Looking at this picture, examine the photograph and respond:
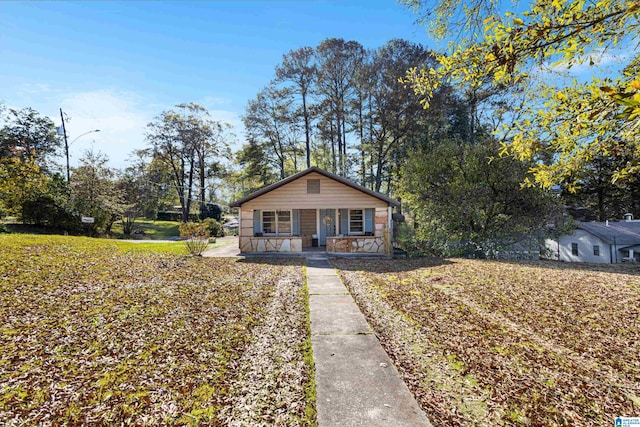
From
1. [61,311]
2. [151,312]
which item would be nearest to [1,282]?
[61,311]

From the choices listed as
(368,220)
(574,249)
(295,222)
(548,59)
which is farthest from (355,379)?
(574,249)

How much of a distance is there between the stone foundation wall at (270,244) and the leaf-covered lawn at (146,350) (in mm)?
6653

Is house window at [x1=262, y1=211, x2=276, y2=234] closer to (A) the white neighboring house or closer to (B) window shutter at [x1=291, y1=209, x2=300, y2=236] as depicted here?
(B) window shutter at [x1=291, y1=209, x2=300, y2=236]

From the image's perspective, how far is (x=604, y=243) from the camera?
777 inches

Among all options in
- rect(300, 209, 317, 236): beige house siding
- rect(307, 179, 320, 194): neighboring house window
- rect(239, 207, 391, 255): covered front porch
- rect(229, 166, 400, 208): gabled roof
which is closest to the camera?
rect(229, 166, 400, 208): gabled roof

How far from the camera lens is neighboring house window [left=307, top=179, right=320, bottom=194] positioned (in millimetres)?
14039

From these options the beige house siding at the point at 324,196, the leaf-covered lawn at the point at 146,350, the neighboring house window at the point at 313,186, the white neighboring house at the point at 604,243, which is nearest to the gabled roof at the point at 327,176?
the beige house siding at the point at 324,196

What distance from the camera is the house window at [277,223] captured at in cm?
1527

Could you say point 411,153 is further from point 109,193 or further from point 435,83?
point 109,193

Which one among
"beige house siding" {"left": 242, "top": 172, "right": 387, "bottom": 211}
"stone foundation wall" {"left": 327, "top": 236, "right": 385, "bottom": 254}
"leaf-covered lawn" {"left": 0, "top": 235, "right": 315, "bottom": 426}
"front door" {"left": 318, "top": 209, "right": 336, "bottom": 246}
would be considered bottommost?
"leaf-covered lawn" {"left": 0, "top": 235, "right": 315, "bottom": 426}

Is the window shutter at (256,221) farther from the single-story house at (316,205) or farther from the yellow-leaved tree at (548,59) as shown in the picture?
the yellow-leaved tree at (548,59)

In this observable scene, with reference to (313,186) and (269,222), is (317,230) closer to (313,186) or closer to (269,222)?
(269,222)

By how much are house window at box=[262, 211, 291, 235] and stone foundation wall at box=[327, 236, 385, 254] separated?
2.67 m

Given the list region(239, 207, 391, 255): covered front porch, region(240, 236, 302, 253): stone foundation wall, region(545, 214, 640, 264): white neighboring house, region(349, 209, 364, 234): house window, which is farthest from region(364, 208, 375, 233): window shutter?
region(545, 214, 640, 264): white neighboring house
